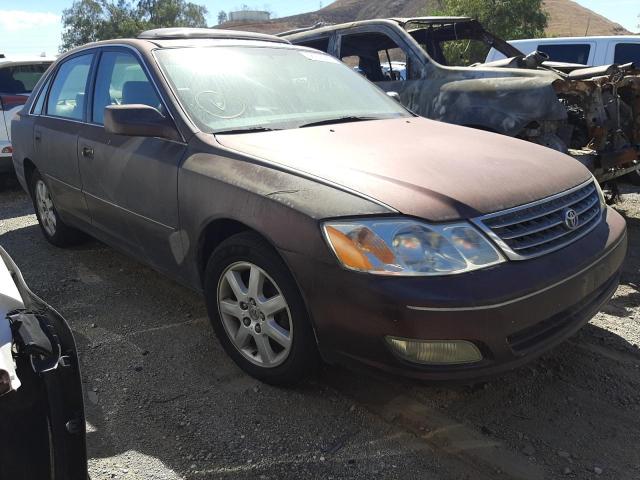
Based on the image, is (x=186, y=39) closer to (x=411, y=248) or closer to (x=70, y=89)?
(x=70, y=89)

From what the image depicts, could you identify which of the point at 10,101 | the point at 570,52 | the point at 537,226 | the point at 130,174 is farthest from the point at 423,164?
the point at 570,52

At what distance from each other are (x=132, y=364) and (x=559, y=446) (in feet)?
7.06

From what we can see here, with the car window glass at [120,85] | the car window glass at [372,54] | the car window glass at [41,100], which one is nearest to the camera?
the car window glass at [120,85]

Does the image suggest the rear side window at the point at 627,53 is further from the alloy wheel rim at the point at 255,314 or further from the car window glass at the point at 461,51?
the alloy wheel rim at the point at 255,314

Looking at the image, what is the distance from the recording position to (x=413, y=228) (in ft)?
7.14

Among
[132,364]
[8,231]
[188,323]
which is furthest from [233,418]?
[8,231]

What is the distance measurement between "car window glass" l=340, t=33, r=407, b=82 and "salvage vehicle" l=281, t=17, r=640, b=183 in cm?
4

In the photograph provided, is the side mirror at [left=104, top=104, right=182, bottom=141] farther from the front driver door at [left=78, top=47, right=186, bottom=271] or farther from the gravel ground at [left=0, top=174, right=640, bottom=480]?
the gravel ground at [left=0, top=174, right=640, bottom=480]

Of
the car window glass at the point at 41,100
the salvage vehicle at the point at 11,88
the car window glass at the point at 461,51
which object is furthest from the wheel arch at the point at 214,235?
the salvage vehicle at the point at 11,88

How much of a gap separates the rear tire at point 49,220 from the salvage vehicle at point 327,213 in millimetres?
936

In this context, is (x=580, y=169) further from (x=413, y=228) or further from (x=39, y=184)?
(x=39, y=184)

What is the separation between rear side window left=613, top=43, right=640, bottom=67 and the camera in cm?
806

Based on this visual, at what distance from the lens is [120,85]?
12.0ft

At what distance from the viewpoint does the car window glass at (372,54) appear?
20.6 feet
